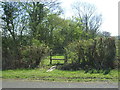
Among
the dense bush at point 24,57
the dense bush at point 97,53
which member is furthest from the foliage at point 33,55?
the dense bush at point 97,53

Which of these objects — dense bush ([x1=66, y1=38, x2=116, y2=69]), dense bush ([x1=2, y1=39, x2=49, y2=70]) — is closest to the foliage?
dense bush ([x1=2, y1=39, x2=49, y2=70])

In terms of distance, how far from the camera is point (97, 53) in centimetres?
898

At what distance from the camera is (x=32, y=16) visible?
1331cm

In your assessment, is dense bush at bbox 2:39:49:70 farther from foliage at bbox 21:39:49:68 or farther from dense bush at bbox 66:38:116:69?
dense bush at bbox 66:38:116:69

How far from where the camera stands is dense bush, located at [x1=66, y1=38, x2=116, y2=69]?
889cm

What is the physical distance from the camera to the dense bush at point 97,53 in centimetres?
889

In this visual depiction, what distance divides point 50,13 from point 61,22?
67.6 inches

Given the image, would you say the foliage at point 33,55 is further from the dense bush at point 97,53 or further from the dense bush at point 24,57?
the dense bush at point 97,53

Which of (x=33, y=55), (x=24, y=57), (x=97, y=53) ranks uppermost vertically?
(x=97, y=53)

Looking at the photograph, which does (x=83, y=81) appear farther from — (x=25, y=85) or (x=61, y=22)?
(x=61, y=22)

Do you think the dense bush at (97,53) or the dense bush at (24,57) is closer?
the dense bush at (97,53)

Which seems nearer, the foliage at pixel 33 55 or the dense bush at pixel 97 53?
the dense bush at pixel 97 53

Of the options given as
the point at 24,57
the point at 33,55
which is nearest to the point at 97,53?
the point at 33,55

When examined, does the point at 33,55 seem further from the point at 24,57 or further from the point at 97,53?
the point at 97,53
